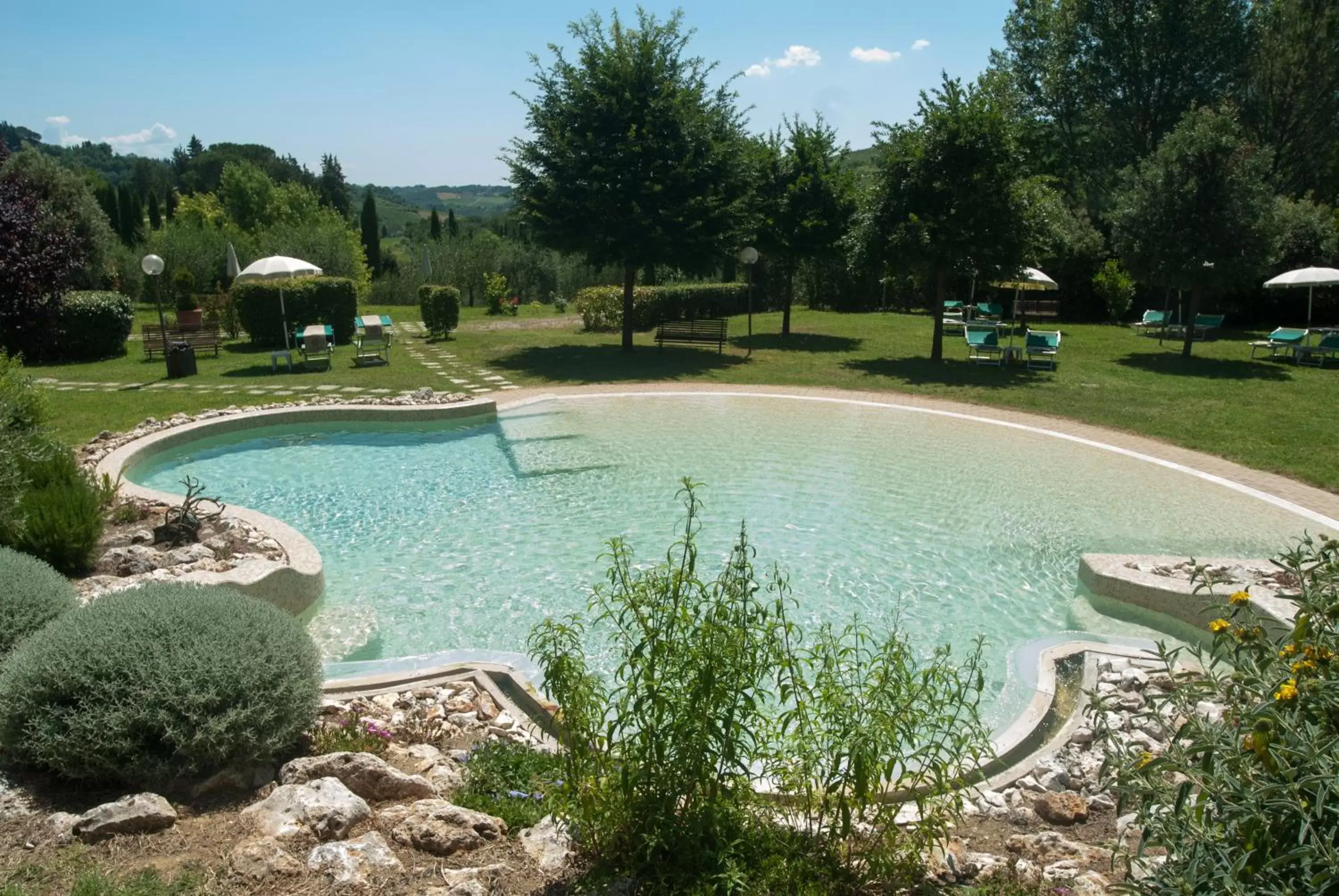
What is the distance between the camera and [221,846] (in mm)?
3457

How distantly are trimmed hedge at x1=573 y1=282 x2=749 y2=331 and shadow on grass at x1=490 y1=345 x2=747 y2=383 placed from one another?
316 cm

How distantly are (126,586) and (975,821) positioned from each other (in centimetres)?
580

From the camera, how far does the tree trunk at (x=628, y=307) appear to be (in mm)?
20312

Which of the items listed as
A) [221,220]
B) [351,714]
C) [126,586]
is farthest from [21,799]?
[221,220]

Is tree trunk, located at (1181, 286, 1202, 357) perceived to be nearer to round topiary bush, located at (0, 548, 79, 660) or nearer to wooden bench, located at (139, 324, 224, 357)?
round topiary bush, located at (0, 548, 79, 660)

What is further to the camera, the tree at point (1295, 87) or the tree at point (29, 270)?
the tree at point (1295, 87)

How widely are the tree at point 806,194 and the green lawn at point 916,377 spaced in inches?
106

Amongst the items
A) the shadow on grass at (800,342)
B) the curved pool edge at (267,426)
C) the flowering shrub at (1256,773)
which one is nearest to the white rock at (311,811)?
the curved pool edge at (267,426)

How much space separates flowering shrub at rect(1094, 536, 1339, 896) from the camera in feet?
7.68

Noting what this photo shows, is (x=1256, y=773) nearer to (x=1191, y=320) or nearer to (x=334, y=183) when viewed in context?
(x=1191, y=320)

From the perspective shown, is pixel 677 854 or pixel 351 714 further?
pixel 351 714

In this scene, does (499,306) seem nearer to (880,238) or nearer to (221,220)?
(880,238)

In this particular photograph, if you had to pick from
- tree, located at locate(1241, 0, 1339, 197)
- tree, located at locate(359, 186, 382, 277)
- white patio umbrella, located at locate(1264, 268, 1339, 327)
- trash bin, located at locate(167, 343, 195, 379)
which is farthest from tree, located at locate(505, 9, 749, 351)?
tree, located at locate(359, 186, 382, 277)

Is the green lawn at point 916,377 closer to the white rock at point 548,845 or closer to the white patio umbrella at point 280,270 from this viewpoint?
the white patio umbrella at point 280,270
